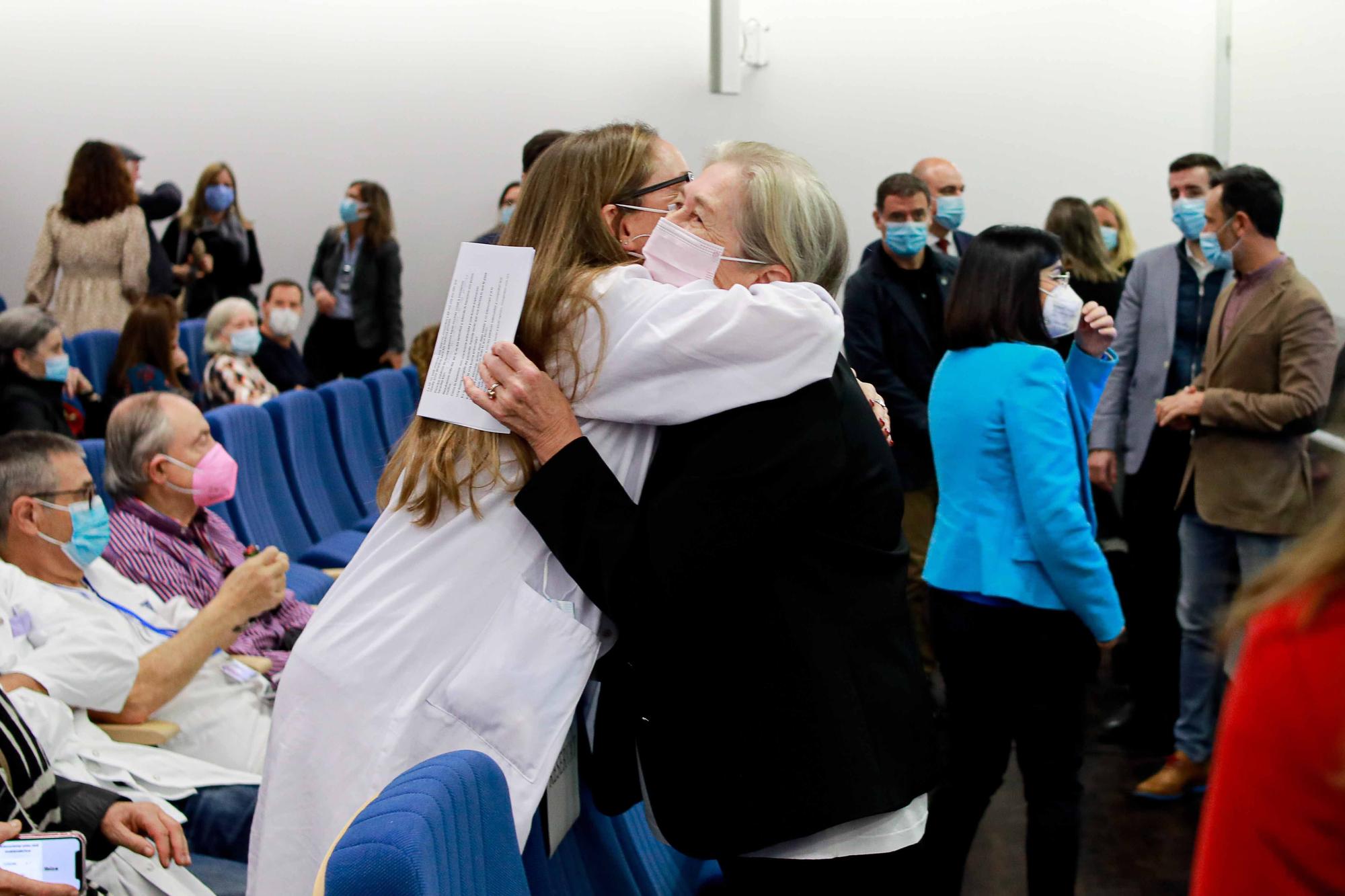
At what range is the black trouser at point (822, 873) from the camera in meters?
1.44

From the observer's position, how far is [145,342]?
5.02 m

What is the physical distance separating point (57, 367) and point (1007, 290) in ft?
11.5

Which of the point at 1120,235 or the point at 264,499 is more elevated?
the point at 1120,235

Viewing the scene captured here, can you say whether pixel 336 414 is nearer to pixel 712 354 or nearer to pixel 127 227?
pixel 127 227

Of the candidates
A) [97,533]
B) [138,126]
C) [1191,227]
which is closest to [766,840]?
[97,533]

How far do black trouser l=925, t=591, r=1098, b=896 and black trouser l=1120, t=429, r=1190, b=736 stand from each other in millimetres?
1652

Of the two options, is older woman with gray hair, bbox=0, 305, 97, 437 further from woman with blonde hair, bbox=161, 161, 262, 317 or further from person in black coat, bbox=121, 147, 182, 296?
woman with blonde hair, bbox=161, 161, 262, 317

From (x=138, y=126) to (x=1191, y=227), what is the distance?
632cm

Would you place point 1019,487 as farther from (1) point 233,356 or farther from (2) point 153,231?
(2) point 153,231

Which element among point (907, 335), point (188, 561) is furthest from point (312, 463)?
point (907, 335)

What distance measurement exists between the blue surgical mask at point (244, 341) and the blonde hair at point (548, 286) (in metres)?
4.17

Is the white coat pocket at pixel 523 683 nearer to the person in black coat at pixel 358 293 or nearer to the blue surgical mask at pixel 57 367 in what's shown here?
the blue surgical mask at pixel 57 367

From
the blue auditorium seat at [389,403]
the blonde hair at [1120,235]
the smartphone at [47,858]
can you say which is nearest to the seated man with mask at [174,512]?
the smartphone at [47,858]

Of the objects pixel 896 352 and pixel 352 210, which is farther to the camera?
pixel 352 210
